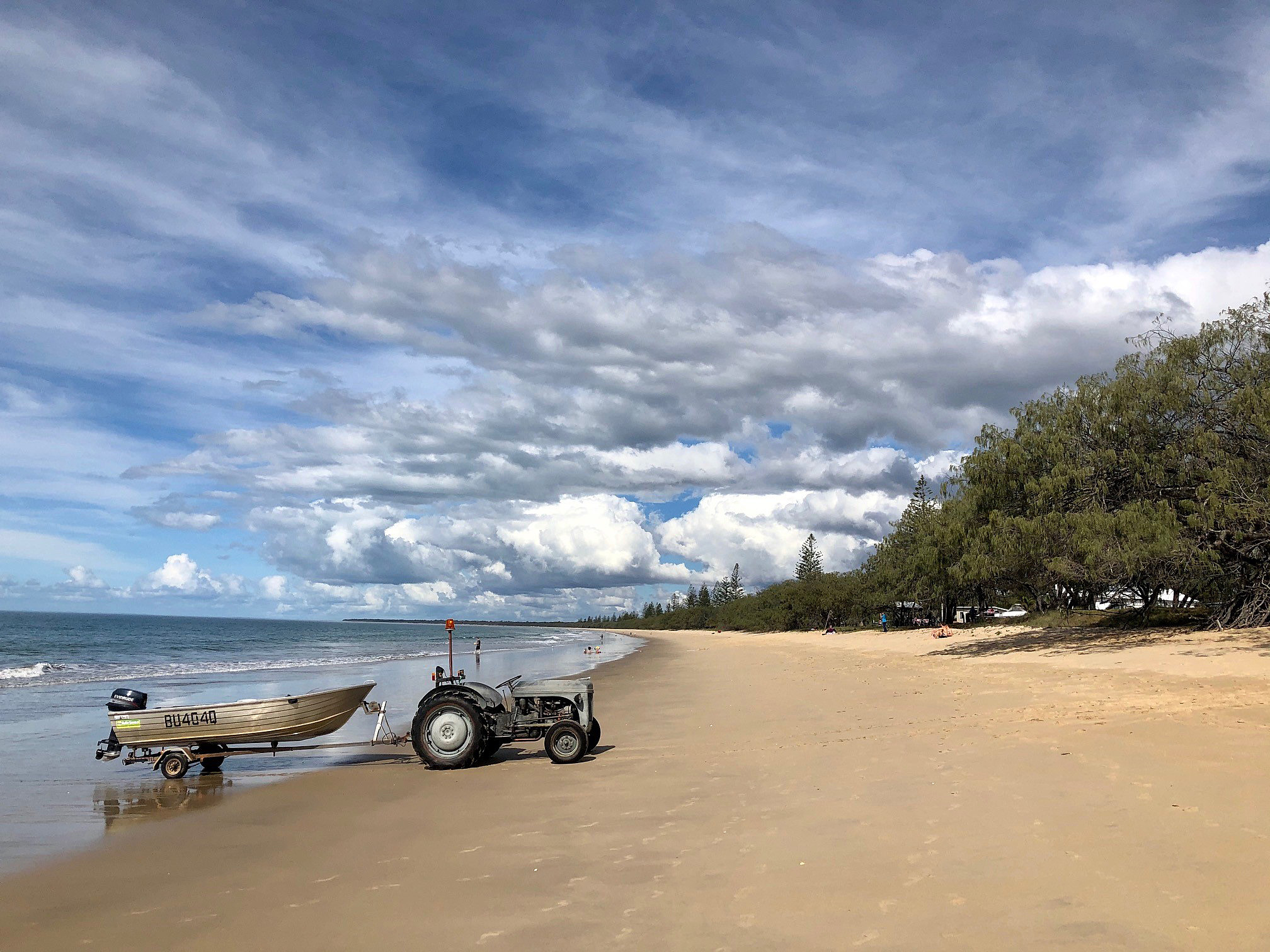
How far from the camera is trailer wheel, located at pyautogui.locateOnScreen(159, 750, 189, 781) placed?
11.7m

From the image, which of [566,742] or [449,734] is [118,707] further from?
[566,742]

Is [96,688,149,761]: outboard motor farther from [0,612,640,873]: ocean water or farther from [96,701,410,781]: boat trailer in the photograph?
[0,612,640,873]: ocean water

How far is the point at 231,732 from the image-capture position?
38.4 feet

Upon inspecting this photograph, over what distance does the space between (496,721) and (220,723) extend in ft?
12.9

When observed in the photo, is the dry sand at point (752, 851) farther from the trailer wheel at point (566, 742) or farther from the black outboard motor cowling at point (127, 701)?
the black outboard motor cowling at point (127, 701)

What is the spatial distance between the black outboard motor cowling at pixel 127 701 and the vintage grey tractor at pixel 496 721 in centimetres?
428

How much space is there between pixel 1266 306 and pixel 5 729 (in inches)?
1339

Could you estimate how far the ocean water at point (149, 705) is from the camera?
385 inches

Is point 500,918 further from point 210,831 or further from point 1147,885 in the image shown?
point 210,831

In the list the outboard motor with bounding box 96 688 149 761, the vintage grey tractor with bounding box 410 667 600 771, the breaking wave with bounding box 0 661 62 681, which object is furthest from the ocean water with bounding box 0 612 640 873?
the vintage grey tractor with bounding box 410 667 600 771

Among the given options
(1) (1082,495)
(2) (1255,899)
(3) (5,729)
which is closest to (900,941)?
(2) (1255,899)

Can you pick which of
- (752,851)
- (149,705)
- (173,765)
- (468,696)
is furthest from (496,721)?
(149,705)

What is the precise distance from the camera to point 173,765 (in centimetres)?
1172

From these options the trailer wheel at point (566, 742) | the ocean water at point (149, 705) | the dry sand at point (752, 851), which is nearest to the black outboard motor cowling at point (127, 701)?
the ocean water at point (149, 705)
